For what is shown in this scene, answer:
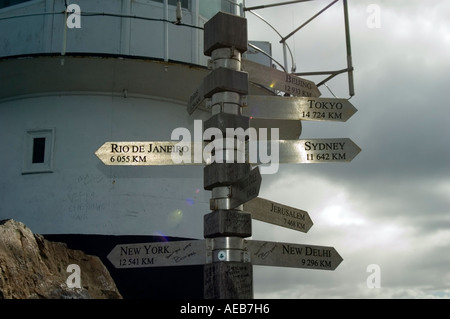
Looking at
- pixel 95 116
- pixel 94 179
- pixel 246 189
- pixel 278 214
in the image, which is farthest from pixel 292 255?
pixel 95 116

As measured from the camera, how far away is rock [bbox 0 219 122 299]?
641cm

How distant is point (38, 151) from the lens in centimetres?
1180

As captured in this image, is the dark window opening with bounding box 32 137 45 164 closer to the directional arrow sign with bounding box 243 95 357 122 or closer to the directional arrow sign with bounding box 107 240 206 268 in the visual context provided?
the directional arrow sign with bounding box 107 240 206 268

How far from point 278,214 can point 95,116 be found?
21.4 ft

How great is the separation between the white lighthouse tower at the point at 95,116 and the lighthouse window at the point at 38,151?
2 cm

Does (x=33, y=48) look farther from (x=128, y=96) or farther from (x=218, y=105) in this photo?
(x=218, y=105)

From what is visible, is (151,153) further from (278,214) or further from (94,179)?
(94,179)

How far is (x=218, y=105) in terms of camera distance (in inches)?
234

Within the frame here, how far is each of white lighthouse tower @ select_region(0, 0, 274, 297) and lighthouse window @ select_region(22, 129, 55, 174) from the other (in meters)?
0.02

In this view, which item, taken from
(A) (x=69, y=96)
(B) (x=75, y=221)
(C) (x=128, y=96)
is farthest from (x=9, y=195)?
(C) (x=128, y=96)

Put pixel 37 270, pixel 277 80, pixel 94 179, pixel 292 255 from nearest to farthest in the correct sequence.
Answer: pixel 292 255, pixel 277 80, pixel 37 270, pixel 94 179

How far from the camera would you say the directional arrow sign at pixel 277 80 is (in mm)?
6414
